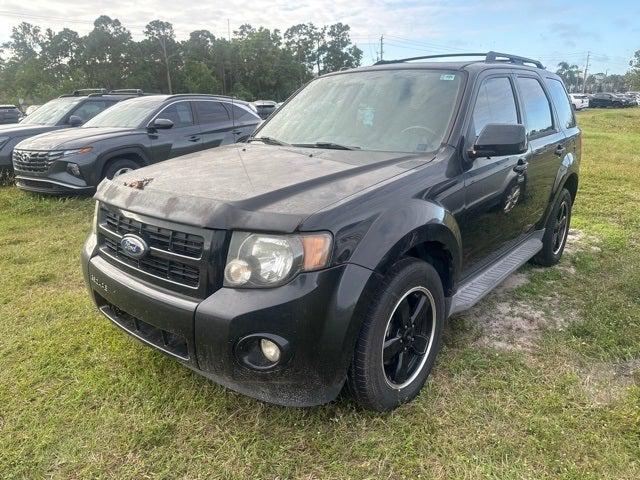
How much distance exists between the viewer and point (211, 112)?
8.41 m

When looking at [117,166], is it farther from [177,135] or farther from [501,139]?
[501,139]

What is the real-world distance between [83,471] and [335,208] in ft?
5.25

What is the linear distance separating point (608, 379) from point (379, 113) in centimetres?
212

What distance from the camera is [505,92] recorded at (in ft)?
11.6

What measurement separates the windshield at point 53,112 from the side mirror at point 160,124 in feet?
10.1

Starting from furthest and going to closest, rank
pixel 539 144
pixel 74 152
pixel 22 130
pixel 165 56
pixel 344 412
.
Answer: pixel 165 56, pixel 22 130, pixel 74 152, pixel 539 144, pixel 344 412

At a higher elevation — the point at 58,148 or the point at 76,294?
the point at 58,148

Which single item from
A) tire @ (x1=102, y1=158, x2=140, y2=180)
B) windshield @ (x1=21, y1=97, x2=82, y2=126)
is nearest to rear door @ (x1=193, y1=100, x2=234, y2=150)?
tire @ (x1=102, y1=158, x2=140, y2=180)

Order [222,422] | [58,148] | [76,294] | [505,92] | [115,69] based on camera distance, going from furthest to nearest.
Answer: [115,69]
[58,148]
[76,294]
[505,92]
[222,422]

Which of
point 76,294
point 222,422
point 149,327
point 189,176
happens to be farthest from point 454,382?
point 76,294

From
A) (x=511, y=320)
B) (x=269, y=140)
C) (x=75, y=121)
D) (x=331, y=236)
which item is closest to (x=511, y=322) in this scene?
(x=511, y=320)

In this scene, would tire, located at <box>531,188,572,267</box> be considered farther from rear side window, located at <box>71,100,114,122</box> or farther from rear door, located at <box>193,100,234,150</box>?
rear side window, located at <box>71,100,114,122</box>

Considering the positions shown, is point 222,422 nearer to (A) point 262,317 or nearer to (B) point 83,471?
(B) point 83,471

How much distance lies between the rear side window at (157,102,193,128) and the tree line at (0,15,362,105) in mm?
39390
